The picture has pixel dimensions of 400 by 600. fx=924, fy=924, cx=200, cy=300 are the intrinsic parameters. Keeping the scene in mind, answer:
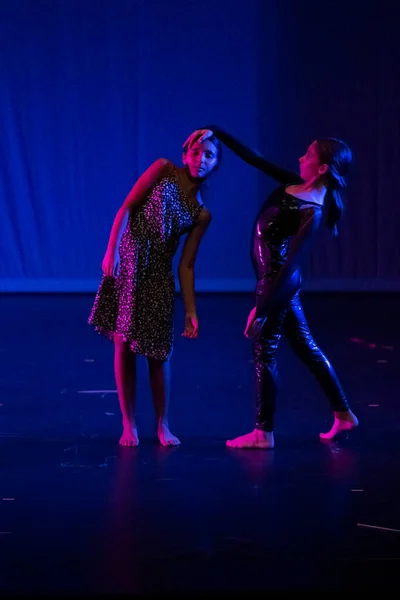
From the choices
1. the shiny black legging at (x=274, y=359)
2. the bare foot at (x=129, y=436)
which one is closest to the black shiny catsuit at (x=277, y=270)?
the shiny black legging at (x=274, y=359)

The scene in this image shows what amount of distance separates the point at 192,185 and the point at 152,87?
5.15 m

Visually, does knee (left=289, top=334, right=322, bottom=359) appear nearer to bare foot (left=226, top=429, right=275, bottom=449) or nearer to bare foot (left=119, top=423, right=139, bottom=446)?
bare foot (left=226, top=429, right=275, bottom=449)

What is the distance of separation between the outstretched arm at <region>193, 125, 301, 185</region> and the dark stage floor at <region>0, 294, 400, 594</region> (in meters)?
0.97

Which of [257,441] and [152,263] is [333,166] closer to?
[152,263]

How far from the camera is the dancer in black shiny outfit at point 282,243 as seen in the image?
10.3 ft

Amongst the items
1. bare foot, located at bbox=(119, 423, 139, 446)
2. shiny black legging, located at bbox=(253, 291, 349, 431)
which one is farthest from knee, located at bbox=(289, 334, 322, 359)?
bare foot, located at bbox=(119, 423, 139, 446)

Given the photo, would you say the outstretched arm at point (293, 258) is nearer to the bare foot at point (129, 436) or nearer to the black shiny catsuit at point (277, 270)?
the black shiny catsuit at point (277, 270)

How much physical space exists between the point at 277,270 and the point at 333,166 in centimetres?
41

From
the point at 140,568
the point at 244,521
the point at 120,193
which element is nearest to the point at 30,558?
the point at 140,568

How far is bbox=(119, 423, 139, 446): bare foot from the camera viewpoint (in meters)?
3.30

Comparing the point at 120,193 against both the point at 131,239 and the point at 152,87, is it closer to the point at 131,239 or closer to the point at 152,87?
the point at 152,87

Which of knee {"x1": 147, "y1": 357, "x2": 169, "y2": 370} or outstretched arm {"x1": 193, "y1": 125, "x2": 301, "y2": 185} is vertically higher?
outstretched arm {"x1": 193, "y1": 125, "x2": 301, "y2": 185}

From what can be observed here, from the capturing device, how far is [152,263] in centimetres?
325

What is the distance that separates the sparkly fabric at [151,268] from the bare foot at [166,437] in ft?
0.87
